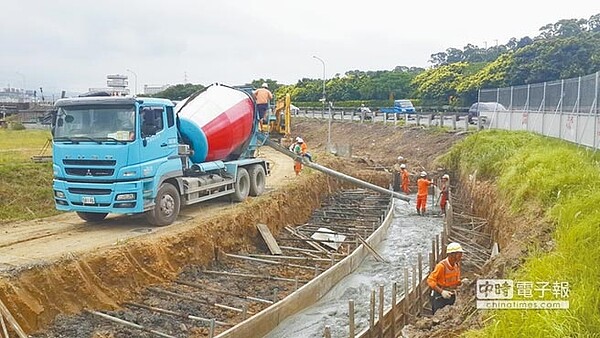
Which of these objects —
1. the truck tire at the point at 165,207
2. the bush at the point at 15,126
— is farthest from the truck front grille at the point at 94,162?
the bush at the point at 15,126

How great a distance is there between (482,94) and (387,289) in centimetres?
2587

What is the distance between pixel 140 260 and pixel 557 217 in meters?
8.22

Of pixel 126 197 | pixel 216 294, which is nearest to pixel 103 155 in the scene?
pixel 126 197

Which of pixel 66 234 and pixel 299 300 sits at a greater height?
pixel 66 234

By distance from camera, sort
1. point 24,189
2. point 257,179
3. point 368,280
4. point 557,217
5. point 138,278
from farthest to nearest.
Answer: point 257,179 → point 24,189 → point 368,280 → point 138,278 → point 557,217

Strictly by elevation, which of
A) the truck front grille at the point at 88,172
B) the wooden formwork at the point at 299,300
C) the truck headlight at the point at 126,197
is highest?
the truck front grille at the point at 88,172

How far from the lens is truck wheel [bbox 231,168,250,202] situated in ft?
58.6

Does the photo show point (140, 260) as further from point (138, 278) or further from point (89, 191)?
point (89, 191)

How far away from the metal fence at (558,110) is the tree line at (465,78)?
600 inches

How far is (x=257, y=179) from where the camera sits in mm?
19359

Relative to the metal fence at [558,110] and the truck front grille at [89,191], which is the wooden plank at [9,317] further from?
the metal fence at [558,110]

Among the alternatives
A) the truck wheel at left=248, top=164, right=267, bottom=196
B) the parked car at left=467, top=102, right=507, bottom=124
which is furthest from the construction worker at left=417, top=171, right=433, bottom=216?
the parked car at left=467, top=102, right=507, bottom=124

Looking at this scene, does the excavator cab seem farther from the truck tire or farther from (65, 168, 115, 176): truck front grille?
(65, 168, 115, 176): truck front grille

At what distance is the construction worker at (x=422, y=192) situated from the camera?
20683 mm
